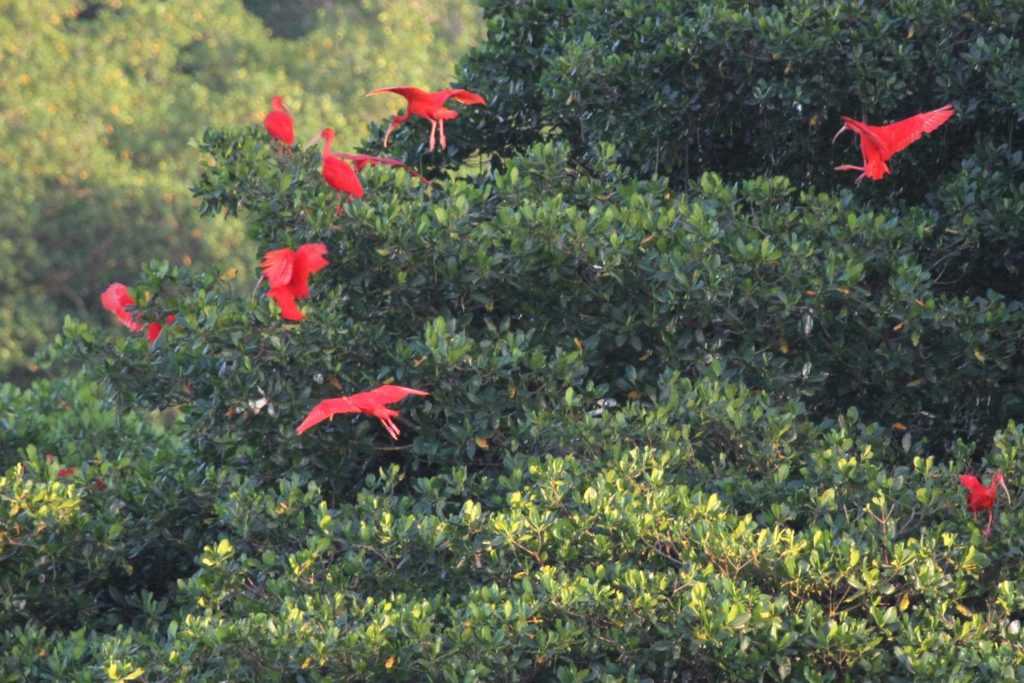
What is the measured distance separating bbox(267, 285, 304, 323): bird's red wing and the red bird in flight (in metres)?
0.47

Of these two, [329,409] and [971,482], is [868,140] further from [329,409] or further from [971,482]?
[329,409]

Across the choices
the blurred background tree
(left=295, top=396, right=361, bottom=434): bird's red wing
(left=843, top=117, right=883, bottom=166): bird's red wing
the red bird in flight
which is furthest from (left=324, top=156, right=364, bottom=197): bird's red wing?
the blurred background tree

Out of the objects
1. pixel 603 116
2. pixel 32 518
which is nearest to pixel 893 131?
pixel 603 116

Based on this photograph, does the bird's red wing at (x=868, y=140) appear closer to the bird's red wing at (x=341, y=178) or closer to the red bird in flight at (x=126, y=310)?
the bird's red wing at (x=341, y=178)

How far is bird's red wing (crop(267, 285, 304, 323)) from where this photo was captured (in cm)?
323

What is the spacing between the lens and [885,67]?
12.6 ft

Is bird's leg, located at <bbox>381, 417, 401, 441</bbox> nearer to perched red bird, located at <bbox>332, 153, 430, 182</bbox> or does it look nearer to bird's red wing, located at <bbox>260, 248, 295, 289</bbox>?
bird's red wing, located at <bbox>260, 248, 295, 289</bbox>

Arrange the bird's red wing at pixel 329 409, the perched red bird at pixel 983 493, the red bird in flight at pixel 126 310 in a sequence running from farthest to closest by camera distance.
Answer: the red bird in flight at pixel 126 310 → the bird's red wing at pixel 329 409 → the perched red bird at pixel 983 493

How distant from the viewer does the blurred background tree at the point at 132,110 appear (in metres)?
12.8

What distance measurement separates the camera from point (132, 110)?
46.0 ft

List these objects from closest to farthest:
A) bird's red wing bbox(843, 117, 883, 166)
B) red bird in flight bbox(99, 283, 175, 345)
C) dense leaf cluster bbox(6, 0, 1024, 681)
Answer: dense leaf cluster bbox(6, 0, 1024, 681) → bird's red wing bbox(843, 117, 883, 166) → red bird in flight bbox(99, 283, 175, 345)

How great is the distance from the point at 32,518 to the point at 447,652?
1.23 meters

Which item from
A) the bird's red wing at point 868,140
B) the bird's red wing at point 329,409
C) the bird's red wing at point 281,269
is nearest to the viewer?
the bird's red wing at point 329,409

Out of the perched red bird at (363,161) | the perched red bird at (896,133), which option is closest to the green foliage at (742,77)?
the perched red bird at (896,133)
